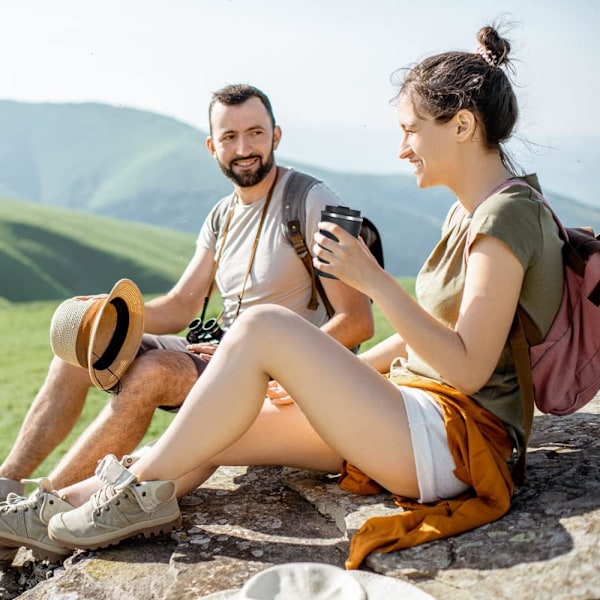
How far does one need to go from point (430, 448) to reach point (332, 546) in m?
0.53

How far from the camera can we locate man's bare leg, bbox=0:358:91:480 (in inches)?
145

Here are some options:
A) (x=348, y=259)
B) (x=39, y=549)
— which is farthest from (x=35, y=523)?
(x=348, y=259)

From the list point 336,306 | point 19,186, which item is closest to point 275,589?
point 336,306

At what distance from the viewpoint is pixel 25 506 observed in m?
2.91

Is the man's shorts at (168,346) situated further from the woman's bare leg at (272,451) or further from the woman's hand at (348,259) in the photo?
the woman's hand at (348,259)

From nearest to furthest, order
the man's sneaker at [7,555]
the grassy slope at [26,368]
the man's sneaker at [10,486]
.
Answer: the man's sneaker at [7,555] < the man's sneaker at [10,486] < the grassy slope at [26,368]

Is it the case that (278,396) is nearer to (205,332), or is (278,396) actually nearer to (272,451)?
(272,451)

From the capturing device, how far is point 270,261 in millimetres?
3979

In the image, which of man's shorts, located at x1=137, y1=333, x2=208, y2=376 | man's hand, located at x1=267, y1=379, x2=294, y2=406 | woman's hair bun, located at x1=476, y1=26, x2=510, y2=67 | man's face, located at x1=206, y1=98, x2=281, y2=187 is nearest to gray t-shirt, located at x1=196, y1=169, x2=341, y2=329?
man's face, located at x1=206, y1=98, x2=281, y2=187

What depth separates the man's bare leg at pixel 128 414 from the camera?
3238 mm

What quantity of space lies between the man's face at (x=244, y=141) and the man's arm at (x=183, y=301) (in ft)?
1.62

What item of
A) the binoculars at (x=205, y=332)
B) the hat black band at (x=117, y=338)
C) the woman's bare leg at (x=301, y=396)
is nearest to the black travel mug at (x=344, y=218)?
the woman's bare leg at (x=301, y=396)

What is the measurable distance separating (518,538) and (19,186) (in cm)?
7684

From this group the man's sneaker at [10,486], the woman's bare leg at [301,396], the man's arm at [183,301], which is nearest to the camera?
the woman's bare leg at [301,396]
